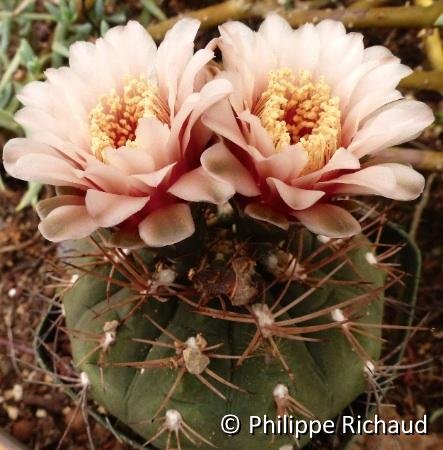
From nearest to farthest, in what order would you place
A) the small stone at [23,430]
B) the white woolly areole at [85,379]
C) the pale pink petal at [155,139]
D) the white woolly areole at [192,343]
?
the pale pink petal at [155,139], the white woolly areole at [192,343], the white woolly areole at [85,379], the small stone at [23,430]

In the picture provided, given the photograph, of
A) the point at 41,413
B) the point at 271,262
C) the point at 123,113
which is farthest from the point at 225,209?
the point at 41,413

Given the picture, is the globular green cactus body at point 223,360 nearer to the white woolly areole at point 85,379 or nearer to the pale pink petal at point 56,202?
the white woolly areole at point 85,379

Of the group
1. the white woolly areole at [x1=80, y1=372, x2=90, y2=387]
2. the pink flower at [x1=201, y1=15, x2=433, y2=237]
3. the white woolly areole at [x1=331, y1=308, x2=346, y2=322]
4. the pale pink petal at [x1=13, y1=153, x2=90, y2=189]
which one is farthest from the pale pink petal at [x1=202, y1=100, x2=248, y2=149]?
the white woolly areole at [x1=80, y1=372, x2=90, y2=387]

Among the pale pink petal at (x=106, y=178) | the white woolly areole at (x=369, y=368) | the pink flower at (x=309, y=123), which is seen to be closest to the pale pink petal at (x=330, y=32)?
the pink flower at (x=309, y=123)

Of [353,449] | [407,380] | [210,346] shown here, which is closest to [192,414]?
[210,346]

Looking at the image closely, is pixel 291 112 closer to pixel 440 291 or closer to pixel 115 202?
pixel 115 202

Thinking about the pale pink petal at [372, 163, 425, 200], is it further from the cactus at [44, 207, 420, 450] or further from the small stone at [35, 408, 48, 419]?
the small stone at [35, 408, 48, 419]

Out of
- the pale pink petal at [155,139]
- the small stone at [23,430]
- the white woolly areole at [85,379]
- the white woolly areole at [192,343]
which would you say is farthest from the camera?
the small stone at [23,430]
